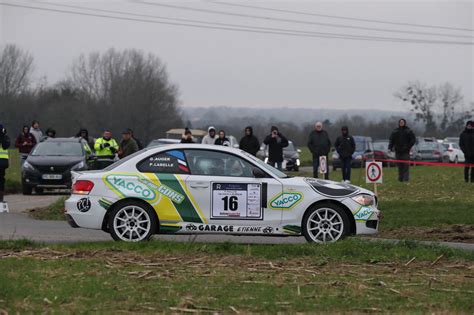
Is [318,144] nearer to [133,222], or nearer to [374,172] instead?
[374,172]

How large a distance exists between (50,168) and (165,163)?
46.3 ft

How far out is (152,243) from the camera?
1234cm

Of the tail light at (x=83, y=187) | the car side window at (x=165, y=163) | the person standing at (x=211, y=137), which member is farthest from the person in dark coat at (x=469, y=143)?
the tail light at (x=83, y=187)

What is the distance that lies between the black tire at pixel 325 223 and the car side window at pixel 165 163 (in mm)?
1861

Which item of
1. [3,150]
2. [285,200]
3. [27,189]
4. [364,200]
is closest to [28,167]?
[27,189]

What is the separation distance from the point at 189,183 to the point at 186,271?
3.49 m

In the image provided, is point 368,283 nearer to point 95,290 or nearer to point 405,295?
point 405,295

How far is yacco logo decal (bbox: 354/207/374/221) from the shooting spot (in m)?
13.7

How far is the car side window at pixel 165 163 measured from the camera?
44.7 feet

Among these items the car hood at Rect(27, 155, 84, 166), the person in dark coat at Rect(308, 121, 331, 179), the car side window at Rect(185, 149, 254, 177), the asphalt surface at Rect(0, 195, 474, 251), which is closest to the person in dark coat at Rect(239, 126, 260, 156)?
the person in dark coat at Rect(308, 121, 331, 179)

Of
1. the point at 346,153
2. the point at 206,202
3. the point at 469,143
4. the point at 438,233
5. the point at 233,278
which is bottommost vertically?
the point at 438,233

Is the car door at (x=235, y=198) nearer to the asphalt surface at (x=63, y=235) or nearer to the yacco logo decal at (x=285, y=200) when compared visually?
the yacco logo decal at (x=285, y=200)

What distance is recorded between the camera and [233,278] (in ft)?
31.7

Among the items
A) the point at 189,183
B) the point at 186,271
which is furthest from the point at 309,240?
the point at 186,271
